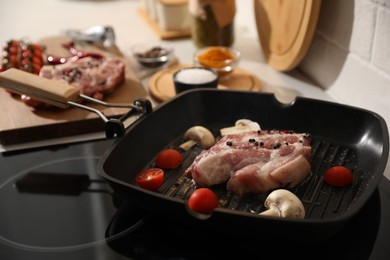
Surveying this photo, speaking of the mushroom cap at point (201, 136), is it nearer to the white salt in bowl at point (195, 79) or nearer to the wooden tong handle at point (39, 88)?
the white salt in bowl at point (195, 79)

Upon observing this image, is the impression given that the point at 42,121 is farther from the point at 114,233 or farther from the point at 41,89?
the point at 114,233

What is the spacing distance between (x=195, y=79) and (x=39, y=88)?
1.41 feet

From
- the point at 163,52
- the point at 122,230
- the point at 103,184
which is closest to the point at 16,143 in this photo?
the point at 103,184

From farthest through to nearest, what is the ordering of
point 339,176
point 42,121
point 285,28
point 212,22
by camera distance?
point 212,22
point 285,28
point 42,121
point 339,176

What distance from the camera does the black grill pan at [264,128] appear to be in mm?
742

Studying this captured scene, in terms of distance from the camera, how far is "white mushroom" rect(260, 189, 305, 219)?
0.82 m

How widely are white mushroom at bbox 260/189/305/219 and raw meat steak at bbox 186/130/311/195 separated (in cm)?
6

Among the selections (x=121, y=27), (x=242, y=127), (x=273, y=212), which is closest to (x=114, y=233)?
(x=273, y=212)

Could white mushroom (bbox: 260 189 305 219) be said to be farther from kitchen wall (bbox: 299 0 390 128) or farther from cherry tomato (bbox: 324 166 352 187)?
kitchen wall (bbox: 299 0 390 128)

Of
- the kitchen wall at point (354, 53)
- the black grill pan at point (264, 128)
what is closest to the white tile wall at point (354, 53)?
the kitchen wall at point (354, 53)

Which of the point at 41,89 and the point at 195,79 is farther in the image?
the point at 195,79

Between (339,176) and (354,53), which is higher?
(354,53)

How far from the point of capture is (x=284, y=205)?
83cm

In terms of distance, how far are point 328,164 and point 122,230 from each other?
0.46m
